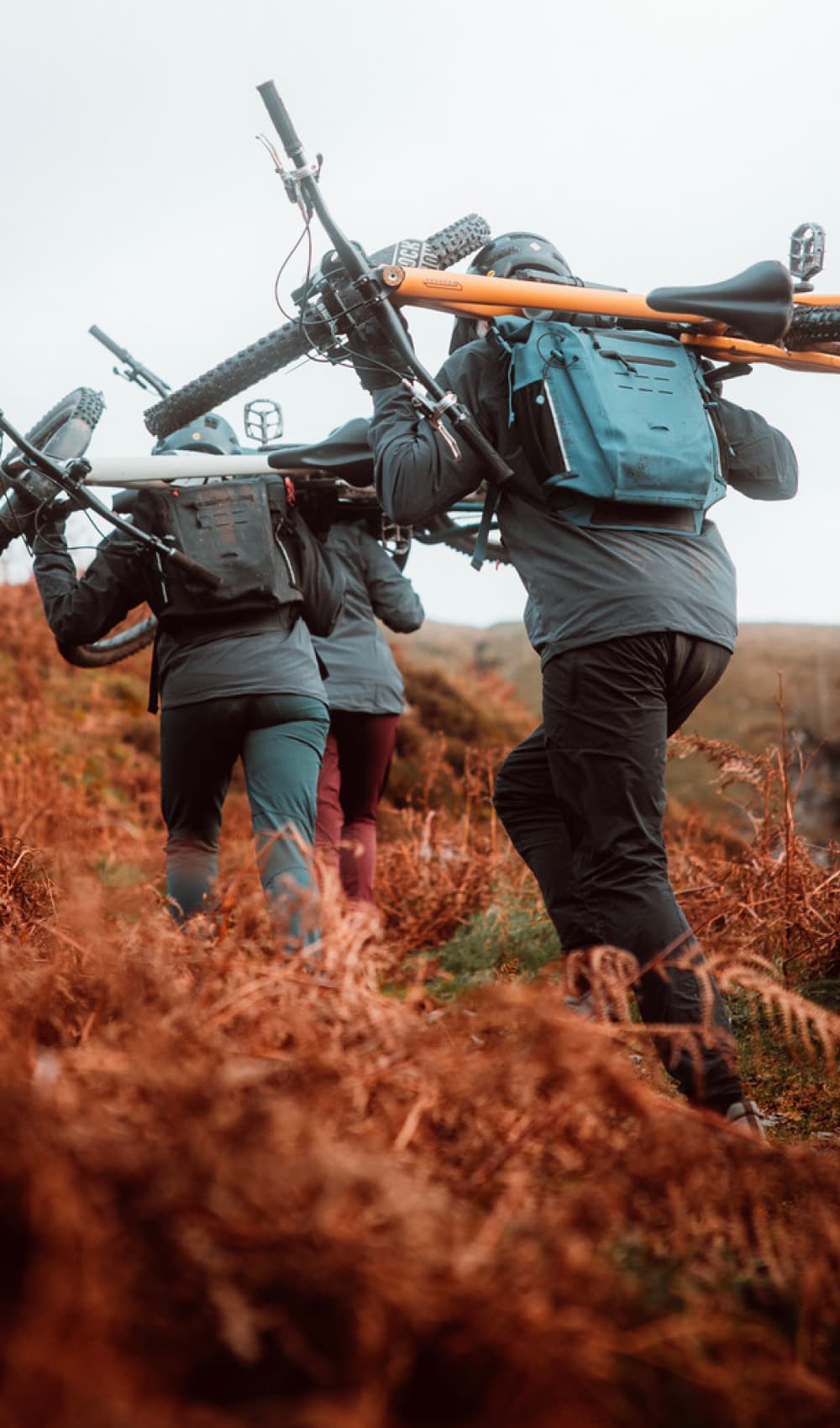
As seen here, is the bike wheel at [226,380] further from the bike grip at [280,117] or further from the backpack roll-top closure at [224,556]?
the bike grip at [280,117]

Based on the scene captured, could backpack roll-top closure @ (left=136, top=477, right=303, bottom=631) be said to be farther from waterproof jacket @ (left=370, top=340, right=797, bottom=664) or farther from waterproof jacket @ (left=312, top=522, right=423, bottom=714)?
waterproof jacket @ (left=312, top=522, right=423, bottom=714)

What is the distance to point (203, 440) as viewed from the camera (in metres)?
4.71

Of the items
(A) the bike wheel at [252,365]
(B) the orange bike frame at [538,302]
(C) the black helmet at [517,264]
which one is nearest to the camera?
(B) the orange bike frame at [538,302]

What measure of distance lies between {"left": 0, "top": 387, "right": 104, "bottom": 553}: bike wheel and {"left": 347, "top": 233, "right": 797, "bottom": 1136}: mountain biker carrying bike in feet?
5.56

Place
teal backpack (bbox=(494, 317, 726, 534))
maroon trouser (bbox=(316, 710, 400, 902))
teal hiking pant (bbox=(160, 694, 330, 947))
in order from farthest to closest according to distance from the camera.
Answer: maroon trouser (bbox=(316, 710, 400, 902)) → teal hiking pant (bbox=(160, 694, 330, 947)) → teal backpack (bbox=(494, 317, 726, 534))

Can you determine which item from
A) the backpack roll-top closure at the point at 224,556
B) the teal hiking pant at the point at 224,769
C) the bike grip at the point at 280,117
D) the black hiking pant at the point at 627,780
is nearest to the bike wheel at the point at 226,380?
the backpack roll-top closure at the point at 224,556

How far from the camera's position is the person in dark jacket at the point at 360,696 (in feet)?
17.7

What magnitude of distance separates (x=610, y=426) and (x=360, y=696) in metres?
2.71

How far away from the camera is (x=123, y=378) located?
5.84m

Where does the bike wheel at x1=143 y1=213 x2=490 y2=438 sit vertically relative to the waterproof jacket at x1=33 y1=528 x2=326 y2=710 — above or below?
above

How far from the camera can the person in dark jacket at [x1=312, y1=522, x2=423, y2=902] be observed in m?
5.40

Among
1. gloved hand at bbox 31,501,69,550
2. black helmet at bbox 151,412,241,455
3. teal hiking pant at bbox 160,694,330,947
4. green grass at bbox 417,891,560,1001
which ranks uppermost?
black helmet at bbox 151,412,241,455

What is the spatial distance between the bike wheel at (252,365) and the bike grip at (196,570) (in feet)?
2.59

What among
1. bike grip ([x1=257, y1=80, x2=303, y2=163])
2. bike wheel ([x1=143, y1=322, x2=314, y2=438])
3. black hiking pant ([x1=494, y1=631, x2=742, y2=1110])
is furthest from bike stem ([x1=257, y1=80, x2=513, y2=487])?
bike wheel ([x1=143, y1=322, x2=314, y2=438])
